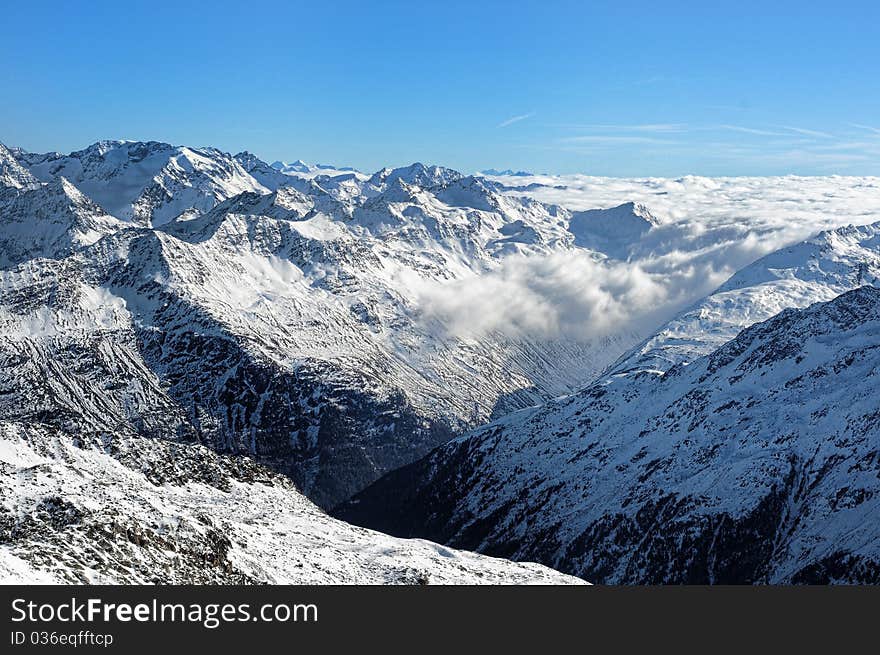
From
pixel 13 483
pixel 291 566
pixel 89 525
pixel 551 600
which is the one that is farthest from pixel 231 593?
pixel 13 483

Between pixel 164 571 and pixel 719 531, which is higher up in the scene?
pixel 164 571

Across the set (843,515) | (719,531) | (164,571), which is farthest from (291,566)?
(843,515)

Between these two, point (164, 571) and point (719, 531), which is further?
point (719, 531)

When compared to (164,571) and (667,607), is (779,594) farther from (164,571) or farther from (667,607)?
(164,571)

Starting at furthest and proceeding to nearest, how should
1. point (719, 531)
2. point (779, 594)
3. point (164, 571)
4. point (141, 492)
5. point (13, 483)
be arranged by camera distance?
1. point (719, 531)
2. point (141, 492)
3. point (13, 483)
4. point (164, 571)
5. point (779, 594)

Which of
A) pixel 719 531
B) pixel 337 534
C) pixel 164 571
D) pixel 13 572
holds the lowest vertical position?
pixel 719 531

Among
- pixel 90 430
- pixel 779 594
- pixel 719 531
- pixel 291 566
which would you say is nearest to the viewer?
pixel 779 594
